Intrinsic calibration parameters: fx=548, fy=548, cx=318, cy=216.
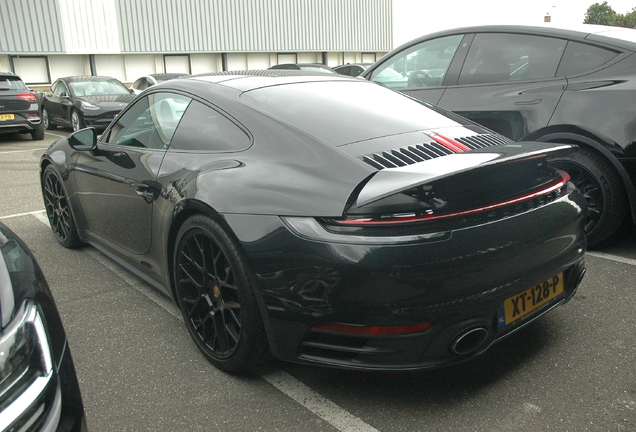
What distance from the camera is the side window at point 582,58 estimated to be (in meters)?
3.90

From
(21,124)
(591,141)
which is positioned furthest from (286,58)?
(591,141)

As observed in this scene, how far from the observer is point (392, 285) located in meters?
1.96

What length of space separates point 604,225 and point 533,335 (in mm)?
1531

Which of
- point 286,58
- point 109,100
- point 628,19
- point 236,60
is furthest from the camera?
point 628,19

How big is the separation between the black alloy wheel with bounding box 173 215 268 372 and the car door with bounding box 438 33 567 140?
2.69 metres

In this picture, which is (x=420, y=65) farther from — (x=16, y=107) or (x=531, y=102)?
(x=16, y=107)

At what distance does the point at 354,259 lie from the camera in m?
1.97

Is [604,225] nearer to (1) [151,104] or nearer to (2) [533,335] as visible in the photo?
(2) [533,335]

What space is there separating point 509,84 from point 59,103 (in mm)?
12215

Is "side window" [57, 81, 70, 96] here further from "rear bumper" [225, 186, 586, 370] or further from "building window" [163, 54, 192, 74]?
"building window" [163, 54, 192, 74]

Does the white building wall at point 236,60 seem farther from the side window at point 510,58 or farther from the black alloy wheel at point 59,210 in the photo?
the side window at point 510,58

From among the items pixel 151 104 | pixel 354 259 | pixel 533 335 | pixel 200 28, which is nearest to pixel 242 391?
pixel 354 259

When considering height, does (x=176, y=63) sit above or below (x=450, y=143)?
below

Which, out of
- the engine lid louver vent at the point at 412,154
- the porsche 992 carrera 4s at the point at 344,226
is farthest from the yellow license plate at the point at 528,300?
the engine lid louver vent at the point at 412,154
